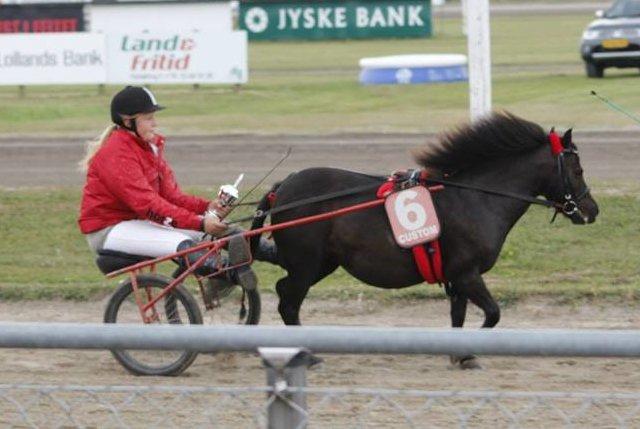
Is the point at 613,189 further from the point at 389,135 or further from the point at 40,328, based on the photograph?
the point at 40,328

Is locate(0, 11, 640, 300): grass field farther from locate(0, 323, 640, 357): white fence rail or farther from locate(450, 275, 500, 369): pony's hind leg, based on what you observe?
locate(0, 323, 640, 357): white fence rail

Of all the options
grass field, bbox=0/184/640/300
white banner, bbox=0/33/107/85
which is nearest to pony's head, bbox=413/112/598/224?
grass field, bbox=0/184/640/300

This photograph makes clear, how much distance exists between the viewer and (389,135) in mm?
18516

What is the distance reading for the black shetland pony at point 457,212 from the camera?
8102mm

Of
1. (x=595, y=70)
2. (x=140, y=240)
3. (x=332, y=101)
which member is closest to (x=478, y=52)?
(x=140, y=240)

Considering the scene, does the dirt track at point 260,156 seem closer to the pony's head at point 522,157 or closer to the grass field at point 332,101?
the grass field at point 332,101

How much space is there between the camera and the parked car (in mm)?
24516

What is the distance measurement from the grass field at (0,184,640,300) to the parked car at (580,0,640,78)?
36.2ft

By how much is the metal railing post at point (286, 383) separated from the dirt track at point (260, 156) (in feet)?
36.1

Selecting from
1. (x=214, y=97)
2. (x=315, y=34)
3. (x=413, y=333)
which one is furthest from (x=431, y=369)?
(x=315, y=34)

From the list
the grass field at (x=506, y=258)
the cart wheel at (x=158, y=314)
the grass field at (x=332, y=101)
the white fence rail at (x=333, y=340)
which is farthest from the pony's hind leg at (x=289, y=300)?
the grass field at (x=332, y=101)

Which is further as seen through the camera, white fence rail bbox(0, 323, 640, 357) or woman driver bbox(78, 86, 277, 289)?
woman driver bbox(78, 86, 277, 289)

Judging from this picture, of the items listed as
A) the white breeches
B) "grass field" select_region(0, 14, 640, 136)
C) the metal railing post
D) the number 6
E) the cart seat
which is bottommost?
"grass field" select_region(0, 14, 640, 136)

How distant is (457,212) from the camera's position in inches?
319
